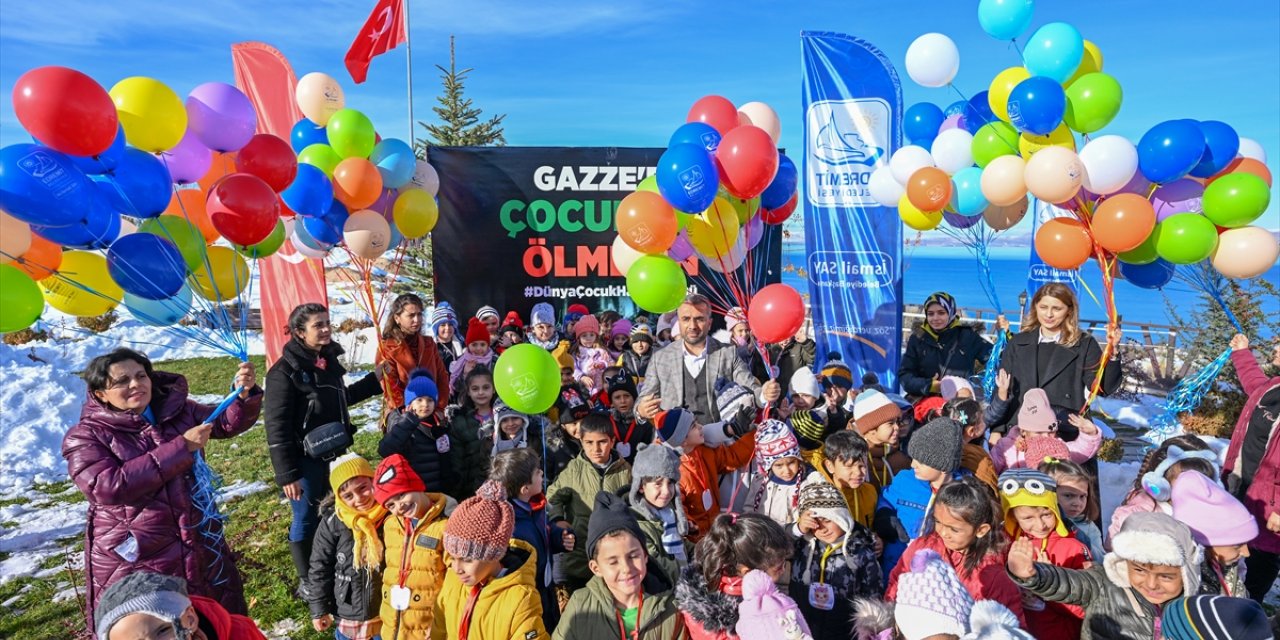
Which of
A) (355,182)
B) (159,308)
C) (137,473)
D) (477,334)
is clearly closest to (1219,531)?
(137,473)

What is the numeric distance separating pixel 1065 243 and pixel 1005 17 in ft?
5.35

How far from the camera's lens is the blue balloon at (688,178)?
4.28 meters

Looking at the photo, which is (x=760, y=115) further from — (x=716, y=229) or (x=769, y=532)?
(x=769, y=532)

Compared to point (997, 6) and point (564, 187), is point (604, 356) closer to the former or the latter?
point (564, 187)

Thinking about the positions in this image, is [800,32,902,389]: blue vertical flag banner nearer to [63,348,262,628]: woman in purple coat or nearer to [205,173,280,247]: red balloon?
[205,173,280,247]: red balloon

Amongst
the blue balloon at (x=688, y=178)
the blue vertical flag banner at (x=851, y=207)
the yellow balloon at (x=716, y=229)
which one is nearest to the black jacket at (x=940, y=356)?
the blue vertical flag banner at (x=851, y=207)

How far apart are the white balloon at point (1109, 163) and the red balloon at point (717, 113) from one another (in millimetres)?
2294

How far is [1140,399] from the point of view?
31.9ft

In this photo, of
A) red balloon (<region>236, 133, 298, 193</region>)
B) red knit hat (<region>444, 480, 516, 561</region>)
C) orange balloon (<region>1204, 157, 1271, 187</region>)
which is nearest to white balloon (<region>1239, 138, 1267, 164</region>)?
orange balloon (<region>1204, 157, 1271, 187</region>)

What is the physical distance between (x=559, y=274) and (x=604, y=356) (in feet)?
7.15

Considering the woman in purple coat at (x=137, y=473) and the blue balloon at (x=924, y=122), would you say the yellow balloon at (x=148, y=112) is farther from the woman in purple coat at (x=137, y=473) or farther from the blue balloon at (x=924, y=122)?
the blue balloon at (x=924, y=122)

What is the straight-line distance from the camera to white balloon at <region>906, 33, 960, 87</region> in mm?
4980

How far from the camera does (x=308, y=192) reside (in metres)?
4.75

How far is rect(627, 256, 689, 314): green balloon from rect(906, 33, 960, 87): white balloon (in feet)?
8.01
